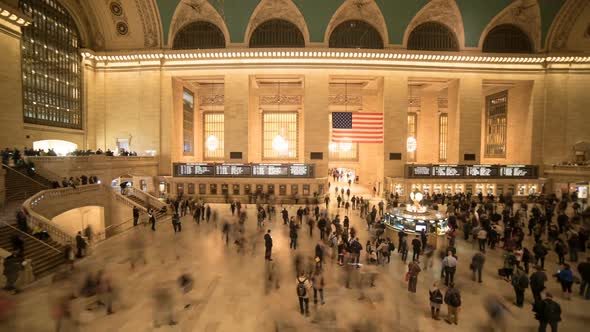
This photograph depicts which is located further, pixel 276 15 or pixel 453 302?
pixel 276 15

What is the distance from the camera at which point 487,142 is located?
86.7 ft

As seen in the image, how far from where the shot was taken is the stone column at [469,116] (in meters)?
20.7

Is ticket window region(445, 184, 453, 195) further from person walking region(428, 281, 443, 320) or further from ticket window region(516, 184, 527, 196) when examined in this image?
person walking region(428, 281, 443, 320)

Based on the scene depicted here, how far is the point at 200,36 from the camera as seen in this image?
20.6 meters

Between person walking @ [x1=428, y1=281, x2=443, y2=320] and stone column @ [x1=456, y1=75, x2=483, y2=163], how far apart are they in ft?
60.1

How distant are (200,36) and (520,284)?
22523mm

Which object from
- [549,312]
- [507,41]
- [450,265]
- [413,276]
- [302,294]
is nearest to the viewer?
[549,312]

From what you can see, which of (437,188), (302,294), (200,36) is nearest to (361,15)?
(200,36)

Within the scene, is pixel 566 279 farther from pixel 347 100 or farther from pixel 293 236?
pixel 347 100

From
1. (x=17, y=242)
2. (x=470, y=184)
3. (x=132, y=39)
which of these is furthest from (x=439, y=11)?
(x=17, y=242)

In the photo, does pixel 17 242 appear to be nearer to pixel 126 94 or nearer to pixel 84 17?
pixel 126 94

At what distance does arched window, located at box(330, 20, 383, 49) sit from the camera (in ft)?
66.8

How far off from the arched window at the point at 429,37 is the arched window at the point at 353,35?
2.65m

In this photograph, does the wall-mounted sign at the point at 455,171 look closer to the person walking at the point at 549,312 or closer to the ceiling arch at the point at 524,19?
the ceiling arch at the point at 524,19
